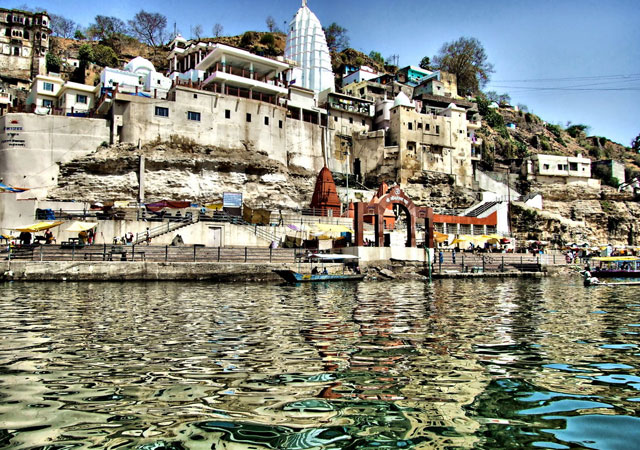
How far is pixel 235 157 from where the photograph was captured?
47.0m

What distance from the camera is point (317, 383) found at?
224 inches

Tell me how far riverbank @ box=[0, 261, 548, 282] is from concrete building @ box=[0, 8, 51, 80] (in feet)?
172

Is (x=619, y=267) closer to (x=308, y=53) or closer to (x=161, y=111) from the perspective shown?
(x=161, y=111)

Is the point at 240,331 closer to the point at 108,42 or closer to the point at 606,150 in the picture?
the point at 108,42

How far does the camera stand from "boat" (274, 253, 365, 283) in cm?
2723

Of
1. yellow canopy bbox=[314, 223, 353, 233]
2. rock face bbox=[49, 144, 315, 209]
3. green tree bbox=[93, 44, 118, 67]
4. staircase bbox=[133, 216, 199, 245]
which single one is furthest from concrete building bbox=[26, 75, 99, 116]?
yellow canopy bbox=[314, 223, 353, 233]

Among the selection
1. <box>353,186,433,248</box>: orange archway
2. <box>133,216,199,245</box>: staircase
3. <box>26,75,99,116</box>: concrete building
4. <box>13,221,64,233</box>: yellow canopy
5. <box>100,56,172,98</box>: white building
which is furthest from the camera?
<box>26,75,99,116</box>: concrete building

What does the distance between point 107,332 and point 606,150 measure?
106 metres

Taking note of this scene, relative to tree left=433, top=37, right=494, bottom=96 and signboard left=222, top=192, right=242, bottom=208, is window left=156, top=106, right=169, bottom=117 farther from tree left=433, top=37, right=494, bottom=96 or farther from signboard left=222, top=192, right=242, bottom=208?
tree left=433, top=37, right=494, bottom=96

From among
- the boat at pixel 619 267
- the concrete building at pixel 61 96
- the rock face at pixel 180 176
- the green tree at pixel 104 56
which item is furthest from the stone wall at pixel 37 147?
the boat at pixel 619 267

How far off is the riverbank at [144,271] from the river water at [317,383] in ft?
48.9

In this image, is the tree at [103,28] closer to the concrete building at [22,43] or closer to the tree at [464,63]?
the concrete building at [22,43]

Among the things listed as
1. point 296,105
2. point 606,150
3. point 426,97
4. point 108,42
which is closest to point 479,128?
point 426,97

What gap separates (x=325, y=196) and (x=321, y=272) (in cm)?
1722
